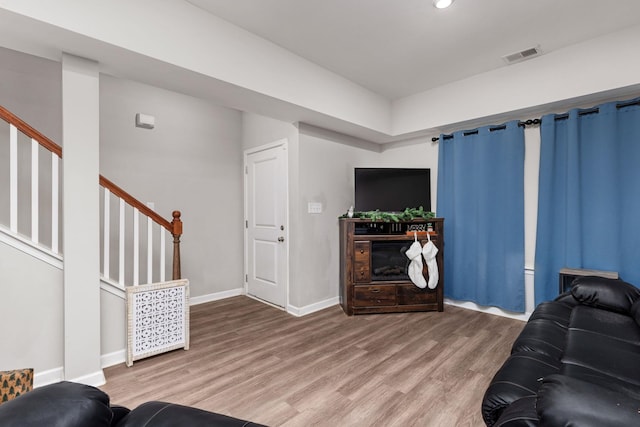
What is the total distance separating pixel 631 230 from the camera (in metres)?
2.66

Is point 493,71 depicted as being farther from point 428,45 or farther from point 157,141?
point 157,141

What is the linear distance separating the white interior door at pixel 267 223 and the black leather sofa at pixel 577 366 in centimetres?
268

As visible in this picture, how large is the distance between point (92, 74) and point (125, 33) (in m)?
0.43

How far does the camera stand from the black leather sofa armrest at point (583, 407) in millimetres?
682

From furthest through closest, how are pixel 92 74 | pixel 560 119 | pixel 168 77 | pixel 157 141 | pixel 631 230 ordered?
pixel 157 141 < pixel 560 119 < pixel 631 230 < pixel 168 77 < pixel 92 74

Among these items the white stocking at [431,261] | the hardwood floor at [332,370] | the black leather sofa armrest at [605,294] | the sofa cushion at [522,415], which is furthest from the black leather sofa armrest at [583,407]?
the white stocking at [431,261]

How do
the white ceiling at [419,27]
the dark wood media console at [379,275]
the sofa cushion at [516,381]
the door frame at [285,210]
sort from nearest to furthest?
the sofa cushion at [516,381] → the white ceiling at [419,27] → the dark wood media console at [379,275] → the door frame at [285,210]

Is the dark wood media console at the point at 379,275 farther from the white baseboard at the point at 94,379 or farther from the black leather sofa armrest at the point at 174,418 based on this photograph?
the black leather sofa armrest at the point at 174,418

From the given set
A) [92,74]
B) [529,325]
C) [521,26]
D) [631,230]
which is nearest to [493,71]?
[521,26]

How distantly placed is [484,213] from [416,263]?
99cm

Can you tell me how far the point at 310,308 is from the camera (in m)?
3.62

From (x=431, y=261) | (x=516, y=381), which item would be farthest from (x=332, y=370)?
(x=431, y=261)

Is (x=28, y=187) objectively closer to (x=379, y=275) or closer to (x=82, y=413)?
(x=82, y=413)

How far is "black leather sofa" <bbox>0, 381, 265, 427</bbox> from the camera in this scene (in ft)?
2.23
